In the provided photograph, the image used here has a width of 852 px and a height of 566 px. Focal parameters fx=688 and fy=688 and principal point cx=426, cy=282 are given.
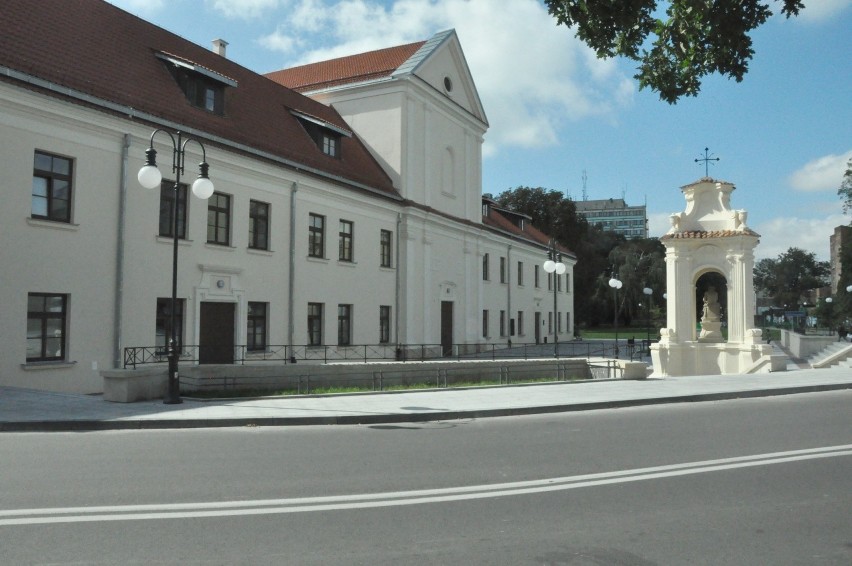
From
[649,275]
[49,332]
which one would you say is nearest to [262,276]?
[49,332]

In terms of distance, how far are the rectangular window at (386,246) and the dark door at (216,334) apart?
1041 cm

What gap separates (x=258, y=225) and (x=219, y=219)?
1957mm

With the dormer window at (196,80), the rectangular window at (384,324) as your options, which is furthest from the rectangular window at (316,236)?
the dormer window at (196,80)

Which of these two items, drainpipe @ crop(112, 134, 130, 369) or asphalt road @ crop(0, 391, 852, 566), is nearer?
asphalt road @ crop(0, 391, 852, 566)

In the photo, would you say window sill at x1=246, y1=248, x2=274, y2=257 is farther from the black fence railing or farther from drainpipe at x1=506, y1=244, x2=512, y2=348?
drainpipe at x1=506, y1=244, x2=512, y2=348

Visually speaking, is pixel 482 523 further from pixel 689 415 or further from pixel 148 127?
pixel 148 127

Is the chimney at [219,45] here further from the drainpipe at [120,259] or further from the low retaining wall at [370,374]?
the low retaining wall at [370,374]

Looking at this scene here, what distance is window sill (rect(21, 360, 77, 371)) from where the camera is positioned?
55.0 ft

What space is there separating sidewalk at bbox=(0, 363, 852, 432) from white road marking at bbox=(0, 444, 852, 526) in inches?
239

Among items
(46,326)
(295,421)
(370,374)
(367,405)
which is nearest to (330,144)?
(370,374)

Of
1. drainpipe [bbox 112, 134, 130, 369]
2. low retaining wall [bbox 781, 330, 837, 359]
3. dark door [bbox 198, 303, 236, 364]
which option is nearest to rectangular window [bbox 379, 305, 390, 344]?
dark door [bbox 198, 303, 236, 364]

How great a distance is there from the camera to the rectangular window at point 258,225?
24.8 m

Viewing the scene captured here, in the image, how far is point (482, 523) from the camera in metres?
5.89

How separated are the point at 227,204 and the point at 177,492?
1803cm
